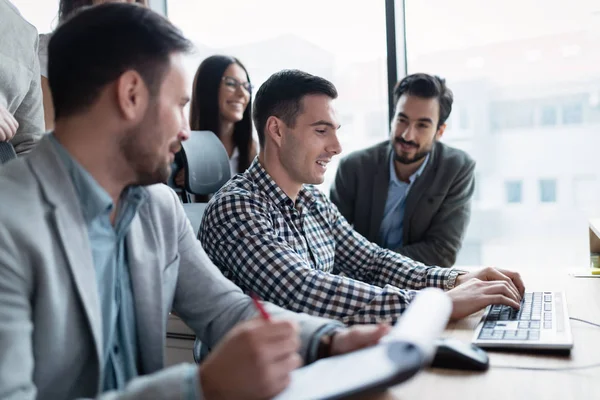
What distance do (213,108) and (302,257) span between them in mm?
1486

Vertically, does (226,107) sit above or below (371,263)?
above

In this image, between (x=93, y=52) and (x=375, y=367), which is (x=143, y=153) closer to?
(x=93, y=52)

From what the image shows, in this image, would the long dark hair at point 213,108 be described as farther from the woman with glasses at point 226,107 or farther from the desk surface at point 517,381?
the desk surface at point 517,381

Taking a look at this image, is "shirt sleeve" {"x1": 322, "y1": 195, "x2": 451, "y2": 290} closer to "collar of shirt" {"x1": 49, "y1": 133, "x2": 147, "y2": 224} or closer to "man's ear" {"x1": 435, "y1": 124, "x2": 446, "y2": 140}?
"collar of shirt" {"x1": 49, "y1": 133, "x2": 147, "y2": 224}

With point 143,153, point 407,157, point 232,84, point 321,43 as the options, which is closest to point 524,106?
point 407,157

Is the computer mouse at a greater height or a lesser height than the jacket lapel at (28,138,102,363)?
Answer: lesser

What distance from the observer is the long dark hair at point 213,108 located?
2.98m

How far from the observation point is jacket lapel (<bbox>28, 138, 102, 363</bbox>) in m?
0.91

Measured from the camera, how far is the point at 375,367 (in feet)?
2.46

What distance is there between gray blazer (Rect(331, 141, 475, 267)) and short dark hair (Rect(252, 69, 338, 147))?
41.2 inches

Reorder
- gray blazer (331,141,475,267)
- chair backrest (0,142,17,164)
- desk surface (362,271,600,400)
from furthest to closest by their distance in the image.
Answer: gray blazer (331,141,475,267) → chair backrest (0,142,17,164) → desk surface (362,271,600,400)

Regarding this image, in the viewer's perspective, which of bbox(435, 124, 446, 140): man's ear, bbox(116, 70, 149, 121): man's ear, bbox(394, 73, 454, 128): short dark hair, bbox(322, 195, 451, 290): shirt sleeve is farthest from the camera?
bbox(435, 124, 446, 140): man's ear

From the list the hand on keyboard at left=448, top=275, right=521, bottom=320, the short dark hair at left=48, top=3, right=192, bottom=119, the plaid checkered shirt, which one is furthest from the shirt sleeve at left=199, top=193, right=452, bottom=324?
the short dark hair at left=48, top=3, right=192, bottom=119

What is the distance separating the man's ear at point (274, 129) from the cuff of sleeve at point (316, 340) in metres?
0.94
